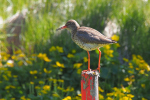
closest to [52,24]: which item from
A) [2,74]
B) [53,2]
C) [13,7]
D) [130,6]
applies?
[53,2]

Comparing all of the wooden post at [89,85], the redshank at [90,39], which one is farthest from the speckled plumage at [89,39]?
the wooden post at [89,85]

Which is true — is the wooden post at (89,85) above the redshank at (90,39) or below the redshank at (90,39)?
below

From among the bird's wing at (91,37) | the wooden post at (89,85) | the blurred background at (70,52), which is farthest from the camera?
the blurred background at (70,52)

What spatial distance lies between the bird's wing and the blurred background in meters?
0.88

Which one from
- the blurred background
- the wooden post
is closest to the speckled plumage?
the wooden post

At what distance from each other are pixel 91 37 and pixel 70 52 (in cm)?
200

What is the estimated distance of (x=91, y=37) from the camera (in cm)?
309

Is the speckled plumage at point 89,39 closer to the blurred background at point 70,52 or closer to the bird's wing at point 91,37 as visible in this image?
the bird's wing at point 91,37

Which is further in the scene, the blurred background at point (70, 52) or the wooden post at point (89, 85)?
the blurred background at point (70, 52)

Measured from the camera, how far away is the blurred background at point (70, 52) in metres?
4.27

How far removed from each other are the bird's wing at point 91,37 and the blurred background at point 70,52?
2.90 feet

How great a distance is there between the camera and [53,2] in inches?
243

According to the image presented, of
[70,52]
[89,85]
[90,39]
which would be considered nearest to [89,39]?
[90,39]

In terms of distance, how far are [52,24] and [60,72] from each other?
1.24 m
